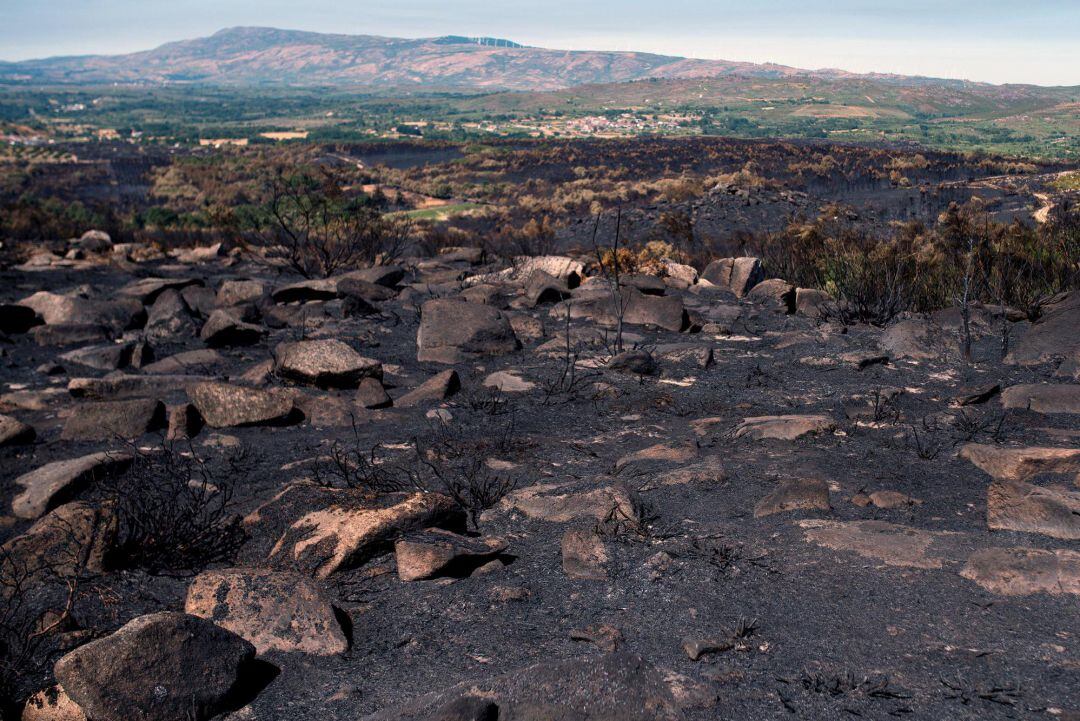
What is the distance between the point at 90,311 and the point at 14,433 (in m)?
→ 4.06

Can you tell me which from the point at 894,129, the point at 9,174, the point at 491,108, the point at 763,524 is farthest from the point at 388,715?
the point at 491,108

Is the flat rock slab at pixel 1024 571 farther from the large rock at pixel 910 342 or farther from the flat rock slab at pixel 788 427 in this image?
the large rock at pixel 910 342

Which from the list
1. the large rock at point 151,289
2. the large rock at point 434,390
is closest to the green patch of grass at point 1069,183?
the large rock at point 434,390

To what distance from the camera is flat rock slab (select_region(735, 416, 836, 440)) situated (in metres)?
4.36

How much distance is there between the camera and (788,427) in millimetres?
4398

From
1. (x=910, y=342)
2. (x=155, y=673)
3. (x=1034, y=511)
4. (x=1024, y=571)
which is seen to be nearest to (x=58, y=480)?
(x=155, y=673)

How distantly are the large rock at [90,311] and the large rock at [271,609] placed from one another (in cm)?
674

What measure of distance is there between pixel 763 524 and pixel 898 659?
40.4 inches

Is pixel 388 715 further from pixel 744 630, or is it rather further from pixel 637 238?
pixel 637 238

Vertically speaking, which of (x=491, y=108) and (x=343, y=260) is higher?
(x=491, y=108)

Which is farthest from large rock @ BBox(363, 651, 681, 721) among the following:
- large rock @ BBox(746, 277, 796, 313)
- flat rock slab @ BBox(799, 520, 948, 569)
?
large rock @ BBox(746, 277, 796, 313)

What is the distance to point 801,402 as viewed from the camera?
205 inches

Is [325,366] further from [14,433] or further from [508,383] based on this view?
[14,433]

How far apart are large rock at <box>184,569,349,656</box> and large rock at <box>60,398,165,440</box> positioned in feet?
9.03
